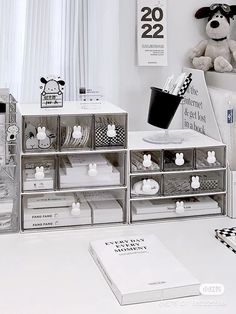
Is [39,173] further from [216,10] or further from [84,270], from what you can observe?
[216,10]

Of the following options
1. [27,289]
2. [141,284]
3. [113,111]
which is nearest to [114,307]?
[141,284]

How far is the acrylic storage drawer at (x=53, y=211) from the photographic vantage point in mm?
1544

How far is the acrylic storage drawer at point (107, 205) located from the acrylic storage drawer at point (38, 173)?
0.14 meters

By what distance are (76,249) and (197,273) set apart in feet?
1.14

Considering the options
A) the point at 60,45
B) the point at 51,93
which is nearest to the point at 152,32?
the point at 60,45

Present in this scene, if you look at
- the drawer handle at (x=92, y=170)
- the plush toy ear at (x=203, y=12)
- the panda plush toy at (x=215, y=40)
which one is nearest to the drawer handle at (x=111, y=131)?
the drawer handle at (x=92, y=170)

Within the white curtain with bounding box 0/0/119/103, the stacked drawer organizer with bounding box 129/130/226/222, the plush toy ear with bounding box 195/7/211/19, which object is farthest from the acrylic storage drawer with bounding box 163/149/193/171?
the plush toy ear with bounding box 195/7/211/19

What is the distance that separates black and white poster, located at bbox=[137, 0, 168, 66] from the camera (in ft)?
6.57

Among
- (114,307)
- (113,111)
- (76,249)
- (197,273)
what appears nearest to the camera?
(114,307)

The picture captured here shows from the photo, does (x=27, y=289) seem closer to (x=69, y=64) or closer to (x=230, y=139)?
(x=230, y=139)

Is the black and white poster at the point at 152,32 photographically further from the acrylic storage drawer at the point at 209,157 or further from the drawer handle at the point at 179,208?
the drawer handle at the point at 179,208

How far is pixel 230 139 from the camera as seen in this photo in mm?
1699

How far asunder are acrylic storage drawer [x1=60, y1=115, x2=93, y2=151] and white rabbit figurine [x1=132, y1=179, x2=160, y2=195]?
20 cm

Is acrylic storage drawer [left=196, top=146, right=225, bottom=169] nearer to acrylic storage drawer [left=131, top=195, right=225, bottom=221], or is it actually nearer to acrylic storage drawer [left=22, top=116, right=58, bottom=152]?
acrylic storage drawer [left=131, top=195, right=225, bottom=221]
